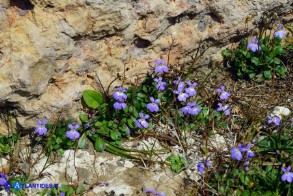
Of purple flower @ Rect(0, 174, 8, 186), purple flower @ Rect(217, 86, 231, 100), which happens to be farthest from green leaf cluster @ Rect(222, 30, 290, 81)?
purple flower @ Rect(0, 174, 8, 186)

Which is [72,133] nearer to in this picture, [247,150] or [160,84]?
[160,84]

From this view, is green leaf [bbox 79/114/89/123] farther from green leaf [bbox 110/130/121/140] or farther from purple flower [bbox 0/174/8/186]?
purple flower [bbox 0/174/8/186]

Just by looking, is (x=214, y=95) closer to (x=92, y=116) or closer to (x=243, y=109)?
(x=243, y=109)

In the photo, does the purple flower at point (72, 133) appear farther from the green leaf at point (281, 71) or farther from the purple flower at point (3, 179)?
the green leaf at point (281, 71)

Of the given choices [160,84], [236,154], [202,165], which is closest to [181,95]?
[160,84]

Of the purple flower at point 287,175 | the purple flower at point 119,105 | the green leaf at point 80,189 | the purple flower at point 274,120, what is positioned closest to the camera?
the purple flower at point 287,175

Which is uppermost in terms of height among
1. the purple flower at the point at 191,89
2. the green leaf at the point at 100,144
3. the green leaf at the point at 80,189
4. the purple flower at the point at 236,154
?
the purple flower at the point at 191,89

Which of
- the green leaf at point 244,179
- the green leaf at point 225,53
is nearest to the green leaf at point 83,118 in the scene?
the green leaf at point 244,179

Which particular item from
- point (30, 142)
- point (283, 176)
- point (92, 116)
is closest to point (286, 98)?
point (283, 176)
